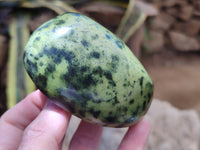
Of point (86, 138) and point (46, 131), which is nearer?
point (46, 131)

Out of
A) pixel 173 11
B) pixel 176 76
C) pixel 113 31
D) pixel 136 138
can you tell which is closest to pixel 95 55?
pixel 136 138

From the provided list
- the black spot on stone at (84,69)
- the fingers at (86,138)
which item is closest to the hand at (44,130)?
the fingers at (86,138)

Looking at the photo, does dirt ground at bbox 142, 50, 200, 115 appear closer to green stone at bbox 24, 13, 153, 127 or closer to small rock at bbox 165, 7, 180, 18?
small rock at bbox 165, 7, 180, 18

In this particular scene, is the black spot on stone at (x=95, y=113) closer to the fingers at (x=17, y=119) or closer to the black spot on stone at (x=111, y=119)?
the black spot on stone at (x=111, y=119)

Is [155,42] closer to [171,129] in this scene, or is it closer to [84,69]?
[171,129]

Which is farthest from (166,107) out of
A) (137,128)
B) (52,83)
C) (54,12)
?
(52,83)

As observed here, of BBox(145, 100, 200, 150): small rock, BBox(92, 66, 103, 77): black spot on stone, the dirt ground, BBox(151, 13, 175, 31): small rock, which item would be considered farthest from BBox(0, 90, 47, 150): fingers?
BBox(151, 13, 175, 31): small rock

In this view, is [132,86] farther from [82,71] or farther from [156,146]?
[156,146]
